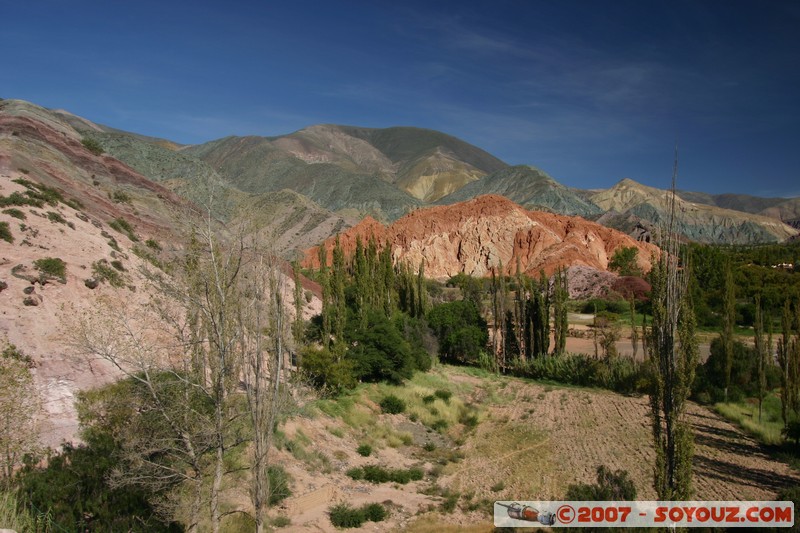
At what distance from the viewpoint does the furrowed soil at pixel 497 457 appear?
14.3 metres

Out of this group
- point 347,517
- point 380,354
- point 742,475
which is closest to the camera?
point 347,517

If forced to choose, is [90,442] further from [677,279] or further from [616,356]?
[616,356]

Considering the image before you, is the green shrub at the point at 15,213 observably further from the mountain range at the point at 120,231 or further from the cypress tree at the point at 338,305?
the cypress tree at the point at 338,305

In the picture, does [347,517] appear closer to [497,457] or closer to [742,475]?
[497,457]

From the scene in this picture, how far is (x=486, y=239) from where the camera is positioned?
81875mm

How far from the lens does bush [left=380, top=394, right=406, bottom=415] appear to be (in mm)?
23062

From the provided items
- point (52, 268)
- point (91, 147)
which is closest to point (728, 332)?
point (52, 268)

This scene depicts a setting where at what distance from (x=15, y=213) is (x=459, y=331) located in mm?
25366

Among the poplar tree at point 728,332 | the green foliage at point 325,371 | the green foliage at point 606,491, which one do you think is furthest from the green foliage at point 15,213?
the poplar tree at point 728,332

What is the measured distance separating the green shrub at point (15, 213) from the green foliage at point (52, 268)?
3.58 meters

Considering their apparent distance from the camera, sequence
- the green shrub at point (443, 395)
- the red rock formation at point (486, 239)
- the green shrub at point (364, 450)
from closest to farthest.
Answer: the green shrub at point (364, 450)
the green shrub at point (443, 395)
the red rock formation at point (486, 239)

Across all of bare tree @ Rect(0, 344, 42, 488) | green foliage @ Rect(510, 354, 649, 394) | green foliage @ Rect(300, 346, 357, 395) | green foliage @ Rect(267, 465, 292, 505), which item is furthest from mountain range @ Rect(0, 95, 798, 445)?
green foliage @ Rect(510, 354, 649, 394)

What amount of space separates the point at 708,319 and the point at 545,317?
20.7 metres

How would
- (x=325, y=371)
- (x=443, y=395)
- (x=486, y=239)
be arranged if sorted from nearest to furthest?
(x=325, y=371), (x=443, y=395), (x=486, y=239)
